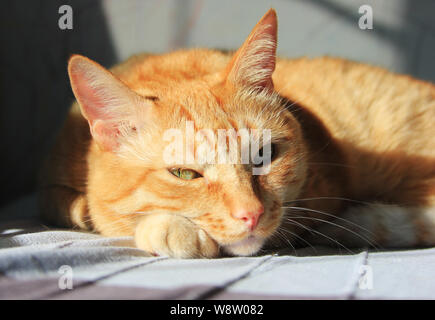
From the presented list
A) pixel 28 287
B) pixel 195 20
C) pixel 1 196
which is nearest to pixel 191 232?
pixel 28 287

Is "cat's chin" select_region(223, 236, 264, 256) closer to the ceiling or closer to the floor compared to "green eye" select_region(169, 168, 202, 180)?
closer to the floor

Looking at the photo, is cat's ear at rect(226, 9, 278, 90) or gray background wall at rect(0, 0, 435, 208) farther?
gray background wall at rect(0, 0, 435, 208)

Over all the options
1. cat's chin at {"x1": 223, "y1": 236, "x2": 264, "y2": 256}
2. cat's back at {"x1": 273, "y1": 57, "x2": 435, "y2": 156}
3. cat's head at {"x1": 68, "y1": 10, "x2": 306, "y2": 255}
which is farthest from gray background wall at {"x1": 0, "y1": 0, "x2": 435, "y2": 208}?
cat's chin at {"x1": 223, "y1": 236, "x2": 264, "y2": 256}

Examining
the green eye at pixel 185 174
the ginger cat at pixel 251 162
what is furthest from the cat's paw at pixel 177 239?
the green eye at pixel 185 174

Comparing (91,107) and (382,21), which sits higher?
(382,21)

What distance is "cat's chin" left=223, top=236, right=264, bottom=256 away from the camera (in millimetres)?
1071

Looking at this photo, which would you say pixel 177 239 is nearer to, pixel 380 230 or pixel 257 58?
pixel 257 58

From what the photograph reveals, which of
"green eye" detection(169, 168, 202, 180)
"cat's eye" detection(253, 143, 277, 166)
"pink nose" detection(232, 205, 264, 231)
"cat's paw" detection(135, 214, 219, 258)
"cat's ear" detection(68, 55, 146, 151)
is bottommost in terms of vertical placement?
"cat's paw" detection(135, 214, 219, 258)

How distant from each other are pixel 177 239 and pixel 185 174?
0.17 metres

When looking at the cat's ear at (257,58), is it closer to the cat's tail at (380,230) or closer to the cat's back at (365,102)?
the cat's back at (365,102)

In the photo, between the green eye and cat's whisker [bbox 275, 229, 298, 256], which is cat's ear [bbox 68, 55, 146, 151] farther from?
cat's whisker [bbox 275, 229, 298, 256]

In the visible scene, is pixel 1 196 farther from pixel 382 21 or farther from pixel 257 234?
pixel 382 21
